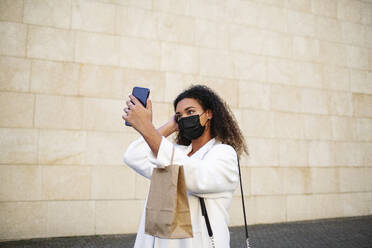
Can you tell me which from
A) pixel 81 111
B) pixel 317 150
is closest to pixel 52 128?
pixel 81 111

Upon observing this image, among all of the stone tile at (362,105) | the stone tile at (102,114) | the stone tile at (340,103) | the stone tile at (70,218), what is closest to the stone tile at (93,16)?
the stone tile at (102,114)

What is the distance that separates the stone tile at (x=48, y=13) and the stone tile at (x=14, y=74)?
721 millimetres

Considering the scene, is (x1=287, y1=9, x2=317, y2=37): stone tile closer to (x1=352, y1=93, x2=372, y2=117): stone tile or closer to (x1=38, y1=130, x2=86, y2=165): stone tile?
(x1=352, y1=93, x2=372, y2=117): stone tile

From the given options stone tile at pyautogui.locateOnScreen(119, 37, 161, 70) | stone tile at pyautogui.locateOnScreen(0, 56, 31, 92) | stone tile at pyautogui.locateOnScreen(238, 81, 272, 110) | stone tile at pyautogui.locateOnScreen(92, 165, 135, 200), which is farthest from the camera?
stone tile at pyautogui.locateOnScreen(238, 81, 272, 110)

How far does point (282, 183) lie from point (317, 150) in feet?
3.88

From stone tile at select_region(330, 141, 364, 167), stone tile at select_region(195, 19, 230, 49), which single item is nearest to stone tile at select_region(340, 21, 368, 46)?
stone tile at select_region(330, 141, 364, 167)

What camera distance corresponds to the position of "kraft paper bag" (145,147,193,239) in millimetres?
1656

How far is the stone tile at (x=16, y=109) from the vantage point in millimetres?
4852

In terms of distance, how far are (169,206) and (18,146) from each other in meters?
4.10

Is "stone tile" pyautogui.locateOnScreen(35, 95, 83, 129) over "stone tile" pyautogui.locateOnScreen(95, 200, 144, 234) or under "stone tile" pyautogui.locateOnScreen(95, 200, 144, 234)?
over

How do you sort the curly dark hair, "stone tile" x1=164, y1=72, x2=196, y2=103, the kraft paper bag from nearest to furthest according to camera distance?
the kraft paper bag < the curly dark hair < "stone tile" x1=164, y1=72, x2=196, y2=103

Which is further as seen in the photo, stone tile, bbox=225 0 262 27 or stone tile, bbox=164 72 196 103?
stone tile, bbox=225 0 262 27

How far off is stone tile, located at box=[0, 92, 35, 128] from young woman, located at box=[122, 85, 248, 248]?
138 inches

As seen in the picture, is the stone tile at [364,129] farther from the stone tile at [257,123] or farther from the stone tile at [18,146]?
the stone tile at [18,146]
